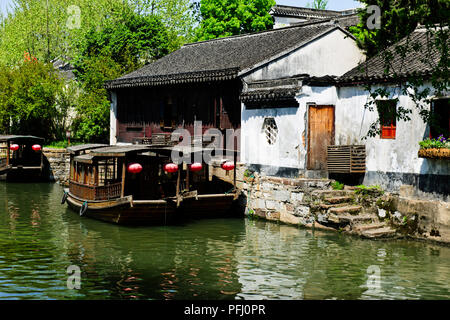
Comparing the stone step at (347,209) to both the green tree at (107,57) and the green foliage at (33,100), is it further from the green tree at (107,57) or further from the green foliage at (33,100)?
the green foliage at (33,100)

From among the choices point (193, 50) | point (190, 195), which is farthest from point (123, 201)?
point (193, 50)

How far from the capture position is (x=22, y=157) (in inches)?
1189

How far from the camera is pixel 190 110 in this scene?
78.2 ft

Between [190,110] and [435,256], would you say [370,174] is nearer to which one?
[435,256]

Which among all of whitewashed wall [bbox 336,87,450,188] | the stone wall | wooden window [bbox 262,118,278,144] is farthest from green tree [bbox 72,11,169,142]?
whitewashed wall [bbox 336,87,450,188]

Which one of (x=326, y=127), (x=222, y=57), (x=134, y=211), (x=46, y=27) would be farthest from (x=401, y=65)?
(x=46, y=27)

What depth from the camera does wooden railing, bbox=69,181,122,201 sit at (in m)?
17.9

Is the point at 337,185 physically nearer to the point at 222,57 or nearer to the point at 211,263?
the point at 211,263

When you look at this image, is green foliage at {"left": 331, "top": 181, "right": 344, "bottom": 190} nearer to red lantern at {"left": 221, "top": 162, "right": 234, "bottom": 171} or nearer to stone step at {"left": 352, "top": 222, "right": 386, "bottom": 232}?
stone step at {"left": 352, "top": 222, "right": 386, "bottom": 232}

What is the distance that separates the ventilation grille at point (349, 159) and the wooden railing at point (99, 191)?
6.44 m

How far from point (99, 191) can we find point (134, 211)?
1778mm

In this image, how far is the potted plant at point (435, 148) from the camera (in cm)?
1470
